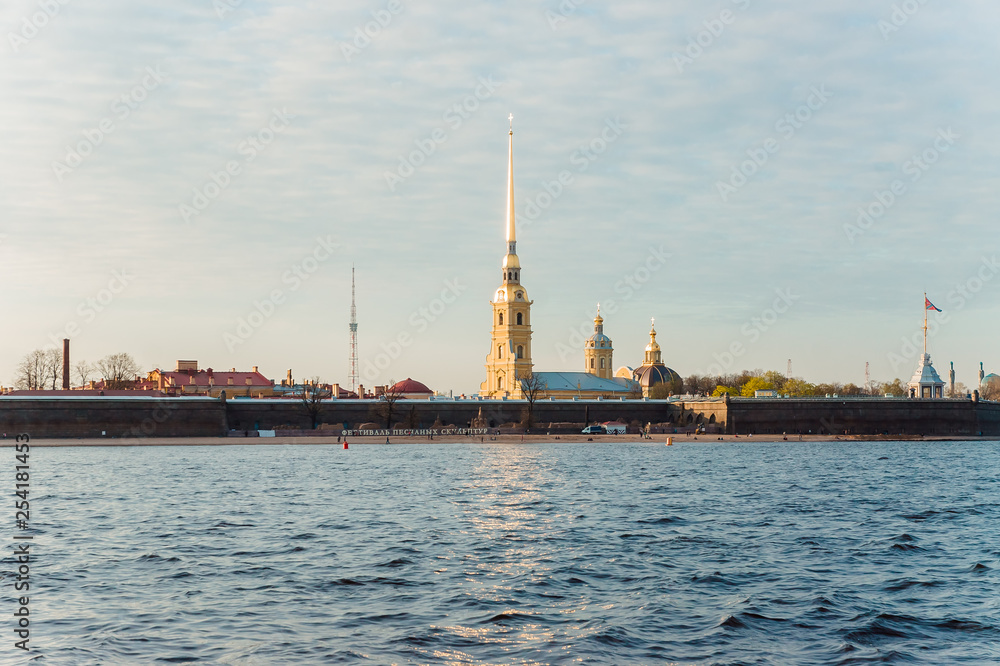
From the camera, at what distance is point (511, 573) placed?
1969cm

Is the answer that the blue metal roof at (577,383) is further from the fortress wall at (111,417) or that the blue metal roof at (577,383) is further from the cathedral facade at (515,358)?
the fortress wall at (111,417)

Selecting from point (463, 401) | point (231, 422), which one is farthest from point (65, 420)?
Result: point (463, 401)

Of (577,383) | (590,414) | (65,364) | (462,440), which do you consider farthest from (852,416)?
(65,364)

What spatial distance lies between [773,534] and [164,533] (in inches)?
576

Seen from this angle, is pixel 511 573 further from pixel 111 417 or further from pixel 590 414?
pixel 590 414

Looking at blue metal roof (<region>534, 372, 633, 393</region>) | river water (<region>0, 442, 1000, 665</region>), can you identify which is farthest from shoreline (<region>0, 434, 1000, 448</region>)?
river water (<region>0, 442, 1000, 665</region>)

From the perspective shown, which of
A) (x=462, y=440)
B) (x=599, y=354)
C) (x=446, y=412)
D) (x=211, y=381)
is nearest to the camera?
(x=462, y=440)

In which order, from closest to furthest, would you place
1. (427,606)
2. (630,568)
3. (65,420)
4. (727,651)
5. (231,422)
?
(727,651) < (427,606) < (630,568) < (65,420) < (231,422)

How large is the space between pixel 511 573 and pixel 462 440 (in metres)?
68.1

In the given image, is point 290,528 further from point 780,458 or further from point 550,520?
point 780,458

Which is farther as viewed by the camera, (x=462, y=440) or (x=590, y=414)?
(x=590, y=414)

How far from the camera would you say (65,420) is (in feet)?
273

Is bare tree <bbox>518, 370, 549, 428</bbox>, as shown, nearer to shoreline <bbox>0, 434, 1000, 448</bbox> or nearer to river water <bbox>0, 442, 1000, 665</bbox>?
shoreline <bbox>0, 434, 1000, 448</bbox>

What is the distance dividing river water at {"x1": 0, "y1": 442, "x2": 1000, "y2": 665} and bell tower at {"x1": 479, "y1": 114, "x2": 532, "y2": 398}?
90.7 meters
